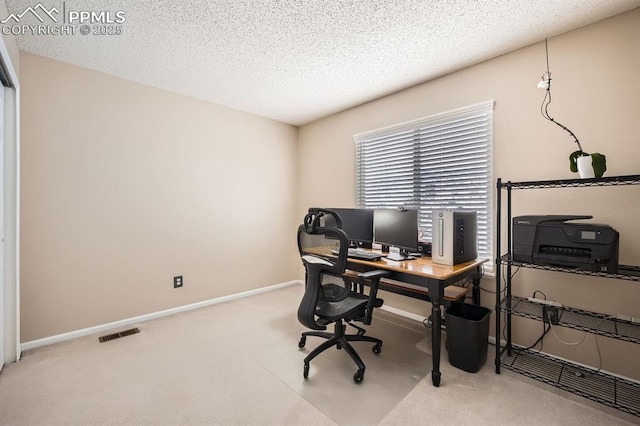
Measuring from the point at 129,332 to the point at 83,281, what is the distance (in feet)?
2.14

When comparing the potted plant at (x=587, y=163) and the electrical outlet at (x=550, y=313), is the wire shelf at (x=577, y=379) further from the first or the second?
the potted plant at (x=587, y=163)

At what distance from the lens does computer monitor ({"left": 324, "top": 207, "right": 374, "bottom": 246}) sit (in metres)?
3.00

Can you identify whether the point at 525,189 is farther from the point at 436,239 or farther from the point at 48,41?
the point at 48,41

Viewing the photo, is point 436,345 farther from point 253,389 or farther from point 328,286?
point 253,389

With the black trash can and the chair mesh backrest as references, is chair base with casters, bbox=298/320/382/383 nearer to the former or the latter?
the chair mesh backrest

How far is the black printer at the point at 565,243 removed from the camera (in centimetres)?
163

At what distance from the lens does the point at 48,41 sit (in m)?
2.22

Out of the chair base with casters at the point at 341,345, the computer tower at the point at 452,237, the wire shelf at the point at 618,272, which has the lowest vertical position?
the chair base with casters at the point at 341,345

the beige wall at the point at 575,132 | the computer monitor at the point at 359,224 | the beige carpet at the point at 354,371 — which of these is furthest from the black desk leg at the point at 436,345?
the computer monitor at the point at 359,224

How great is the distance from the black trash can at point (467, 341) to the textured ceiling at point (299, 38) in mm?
2168

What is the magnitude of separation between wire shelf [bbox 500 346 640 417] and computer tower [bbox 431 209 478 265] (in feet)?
2.77

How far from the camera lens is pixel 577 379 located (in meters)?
1.91

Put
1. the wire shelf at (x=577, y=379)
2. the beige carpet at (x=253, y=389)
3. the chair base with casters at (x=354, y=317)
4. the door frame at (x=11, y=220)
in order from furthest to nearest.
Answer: the door frame at (x=11, y=220)
the chair base with casters at (x=354, y=317)
the wire shelf at (x=577, y=379)
the beige carpet at (x=253, y=389)

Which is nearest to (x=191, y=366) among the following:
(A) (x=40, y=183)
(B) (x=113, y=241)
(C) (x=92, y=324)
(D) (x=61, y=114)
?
(C) (x=92, y=324)
